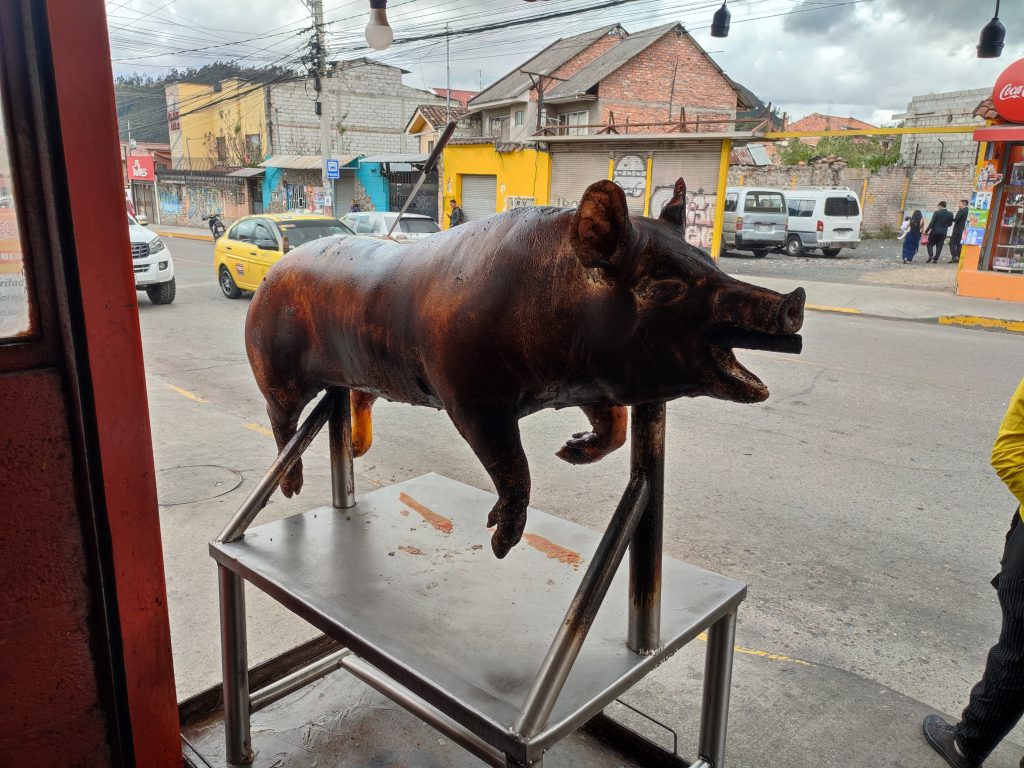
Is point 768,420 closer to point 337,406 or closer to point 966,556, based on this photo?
point 966,556

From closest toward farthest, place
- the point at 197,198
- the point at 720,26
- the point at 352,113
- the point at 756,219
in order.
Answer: the point at 720,26, the point at 756,219, the point at 352,113, the point at 197,198

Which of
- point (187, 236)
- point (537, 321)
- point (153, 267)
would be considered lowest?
point (187, 236)

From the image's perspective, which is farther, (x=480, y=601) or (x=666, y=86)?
(x=666, y=86)

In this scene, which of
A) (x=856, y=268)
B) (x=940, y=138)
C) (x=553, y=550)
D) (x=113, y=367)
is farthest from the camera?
(x=940, y=138)

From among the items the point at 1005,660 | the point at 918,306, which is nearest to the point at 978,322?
the point at 918,306

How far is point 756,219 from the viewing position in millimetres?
19141

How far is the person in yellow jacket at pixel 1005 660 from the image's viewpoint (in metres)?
2.01

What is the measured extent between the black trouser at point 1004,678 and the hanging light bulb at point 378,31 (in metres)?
2.14

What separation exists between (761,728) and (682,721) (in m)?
0.25

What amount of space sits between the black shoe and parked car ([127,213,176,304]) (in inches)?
410

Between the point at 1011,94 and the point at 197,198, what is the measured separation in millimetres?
28224

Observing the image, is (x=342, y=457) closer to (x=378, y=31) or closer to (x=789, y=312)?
(x=378, y=31)

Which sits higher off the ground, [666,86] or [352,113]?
[666,86]

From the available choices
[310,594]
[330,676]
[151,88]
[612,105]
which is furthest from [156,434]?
[151,88]
